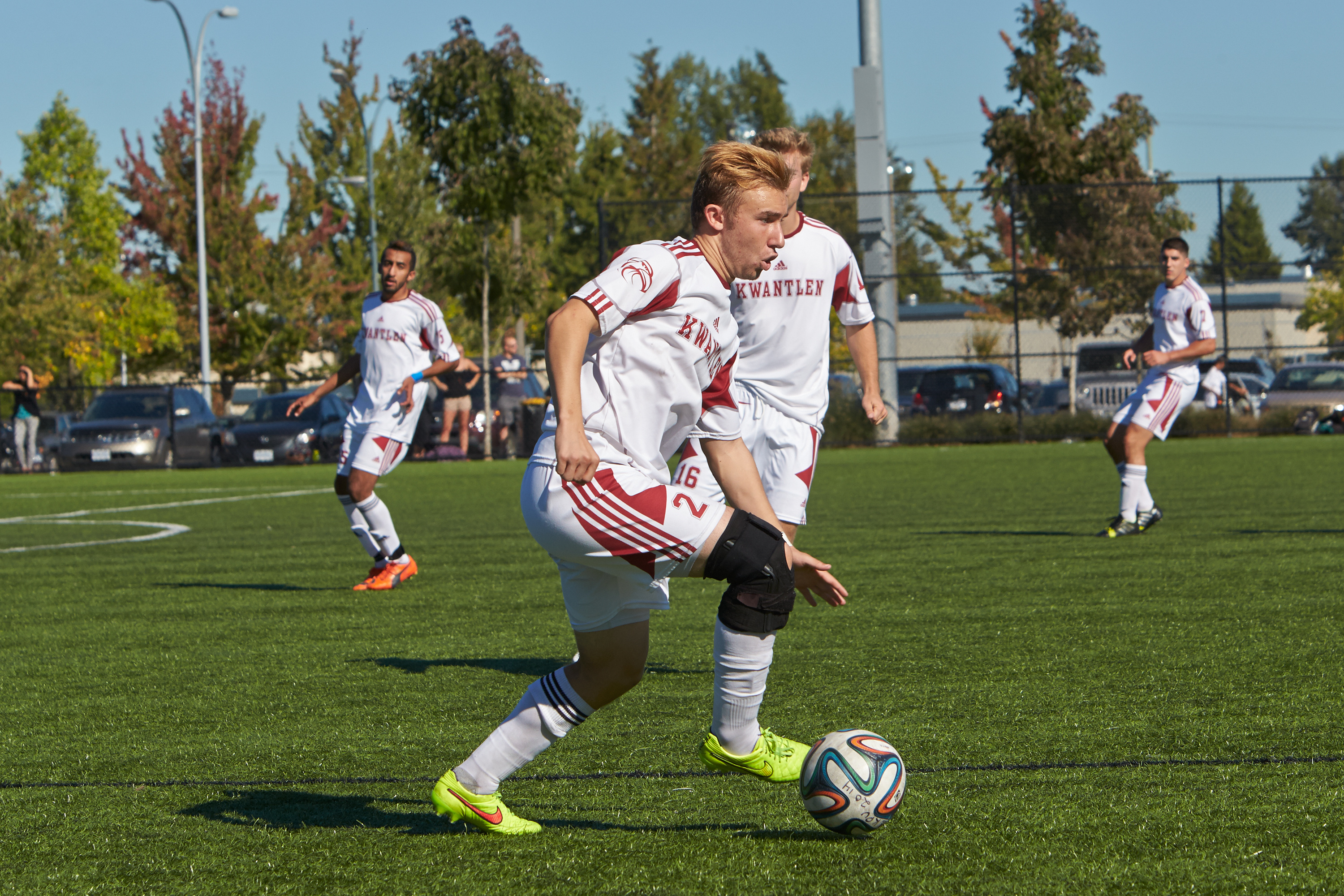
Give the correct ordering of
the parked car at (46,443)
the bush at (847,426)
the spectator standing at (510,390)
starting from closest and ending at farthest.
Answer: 1. the bush at (847,426)
2. the spectator standing at (510,390)
3. the parked car at (46,443)

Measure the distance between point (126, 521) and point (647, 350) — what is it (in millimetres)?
12945

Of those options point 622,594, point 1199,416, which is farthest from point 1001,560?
point 1199,416

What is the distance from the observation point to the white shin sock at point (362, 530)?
9.26 m

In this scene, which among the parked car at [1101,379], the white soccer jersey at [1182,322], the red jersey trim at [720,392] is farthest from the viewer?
the parked car at [1101,379]

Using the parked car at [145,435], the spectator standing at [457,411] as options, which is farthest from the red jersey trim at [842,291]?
the parked car at [145,435]

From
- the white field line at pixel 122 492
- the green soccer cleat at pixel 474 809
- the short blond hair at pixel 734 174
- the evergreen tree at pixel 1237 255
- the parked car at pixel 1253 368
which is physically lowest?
the white field line at pixel 122 492

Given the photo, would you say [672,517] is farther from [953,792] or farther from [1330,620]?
[1330,620]

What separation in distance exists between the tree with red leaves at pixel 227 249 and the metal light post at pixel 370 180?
1.27 m

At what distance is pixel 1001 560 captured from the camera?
377 inches

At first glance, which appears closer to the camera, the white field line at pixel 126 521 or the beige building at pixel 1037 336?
the white field line at pixel 126 521

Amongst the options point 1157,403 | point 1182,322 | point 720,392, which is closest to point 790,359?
point 720,392

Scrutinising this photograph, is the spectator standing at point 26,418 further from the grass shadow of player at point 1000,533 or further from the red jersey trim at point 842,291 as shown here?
the red jersey trim at point 842,291

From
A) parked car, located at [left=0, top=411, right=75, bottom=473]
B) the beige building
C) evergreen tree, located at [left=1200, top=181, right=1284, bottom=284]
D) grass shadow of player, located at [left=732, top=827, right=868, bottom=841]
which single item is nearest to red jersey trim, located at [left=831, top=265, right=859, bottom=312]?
grass shadow of player, located at [left=732, top=827, right=868, bottom=841]

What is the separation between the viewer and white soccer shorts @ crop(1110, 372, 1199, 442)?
11078mm
